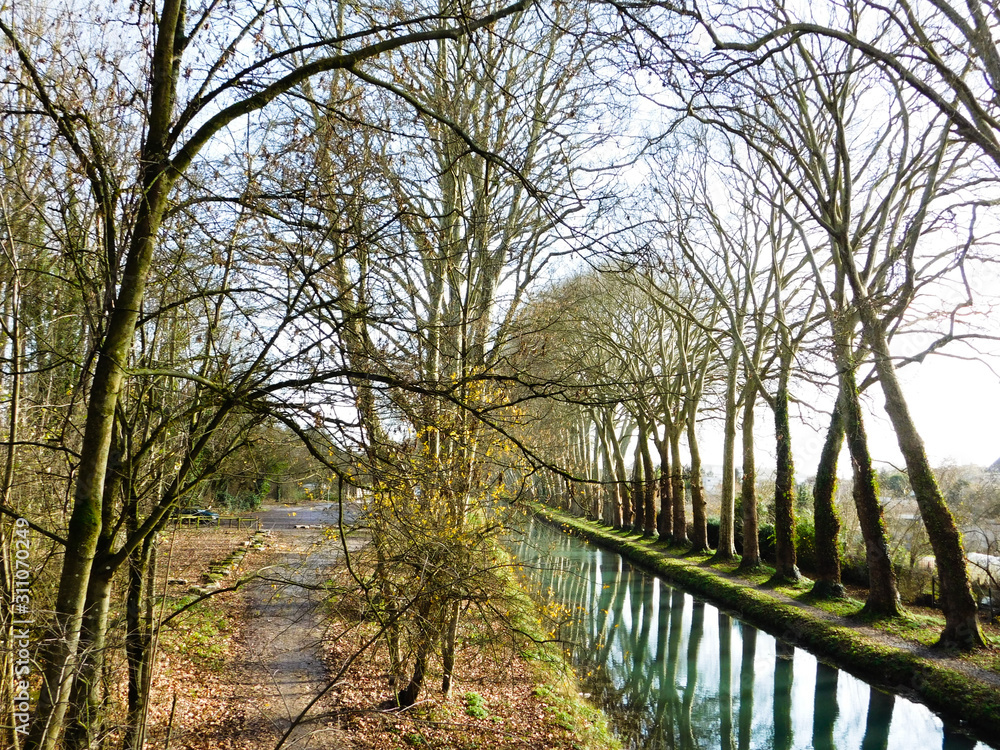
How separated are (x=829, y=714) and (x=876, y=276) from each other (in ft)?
28.8

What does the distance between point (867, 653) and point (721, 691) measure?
2.79m

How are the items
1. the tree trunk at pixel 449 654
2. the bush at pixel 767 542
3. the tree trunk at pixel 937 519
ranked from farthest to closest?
the bush at pixel 767 542 < the tree trunk at pixel 937 519 < the tree trunk at pixel 449 654

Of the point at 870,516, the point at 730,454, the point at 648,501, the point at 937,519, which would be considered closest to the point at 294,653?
the point at 937,519

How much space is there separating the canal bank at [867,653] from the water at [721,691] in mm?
291

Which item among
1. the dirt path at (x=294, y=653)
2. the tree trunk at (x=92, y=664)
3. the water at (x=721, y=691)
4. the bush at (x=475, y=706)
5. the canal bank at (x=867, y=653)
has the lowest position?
the water at (x=721, y=691)

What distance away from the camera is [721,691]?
11.9 metres

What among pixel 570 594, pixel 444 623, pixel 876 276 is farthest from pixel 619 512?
pixel 444 623

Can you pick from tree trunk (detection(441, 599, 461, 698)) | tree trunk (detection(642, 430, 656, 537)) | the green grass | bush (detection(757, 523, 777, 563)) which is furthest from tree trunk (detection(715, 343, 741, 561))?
the green grass

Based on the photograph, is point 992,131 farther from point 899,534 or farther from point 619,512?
point 619,512

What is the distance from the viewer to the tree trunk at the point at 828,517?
652 inches

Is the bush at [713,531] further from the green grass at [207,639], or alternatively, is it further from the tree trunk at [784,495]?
the green grass at [207,639]

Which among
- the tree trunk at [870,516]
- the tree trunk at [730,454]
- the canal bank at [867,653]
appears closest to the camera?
the canal bank at [867,653]

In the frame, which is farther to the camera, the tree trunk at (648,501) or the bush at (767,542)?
the tree trunk at (648,501)

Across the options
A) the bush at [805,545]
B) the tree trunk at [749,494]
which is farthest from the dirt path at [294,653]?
the bush at [805,545]
